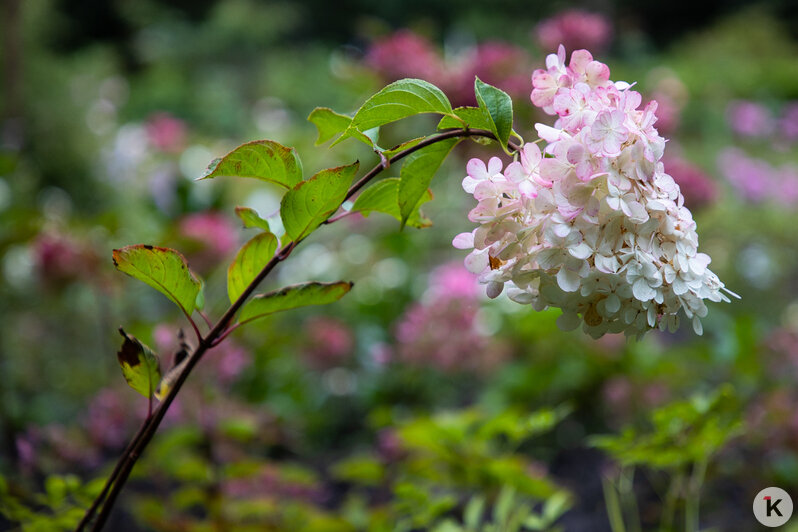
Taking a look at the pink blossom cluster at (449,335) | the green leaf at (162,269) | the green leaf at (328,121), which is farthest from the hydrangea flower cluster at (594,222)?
the pink blossom cluster at (449,335)

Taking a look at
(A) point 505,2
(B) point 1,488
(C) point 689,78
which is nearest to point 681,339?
(B) point 1,488

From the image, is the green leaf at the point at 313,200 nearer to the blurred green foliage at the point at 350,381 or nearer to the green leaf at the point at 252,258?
the green leaf at the point at 252,258

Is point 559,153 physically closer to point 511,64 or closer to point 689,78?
point 511,64

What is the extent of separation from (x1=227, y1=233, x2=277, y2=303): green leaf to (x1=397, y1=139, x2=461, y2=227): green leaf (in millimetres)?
120

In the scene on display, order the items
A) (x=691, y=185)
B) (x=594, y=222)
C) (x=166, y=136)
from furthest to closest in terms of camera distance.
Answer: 1. (x=166, y=136)
2. (x=691, y=185)
3. (x=594, y=222)

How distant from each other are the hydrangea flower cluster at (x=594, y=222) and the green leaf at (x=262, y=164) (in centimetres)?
14

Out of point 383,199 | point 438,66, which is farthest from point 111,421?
point 438,66

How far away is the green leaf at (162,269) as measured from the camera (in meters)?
0.46

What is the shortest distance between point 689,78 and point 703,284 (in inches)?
289

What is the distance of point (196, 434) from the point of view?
1.02 m

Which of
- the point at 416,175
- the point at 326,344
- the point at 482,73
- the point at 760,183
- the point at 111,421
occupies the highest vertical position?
the point at 416,175

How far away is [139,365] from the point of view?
1.63 feet

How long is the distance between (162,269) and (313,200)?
0.12 meters

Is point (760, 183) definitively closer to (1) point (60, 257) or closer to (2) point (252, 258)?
(1) point (60, 257)
